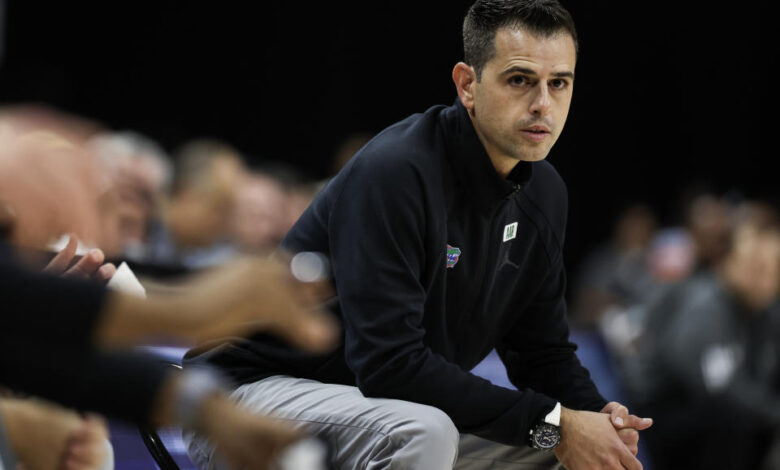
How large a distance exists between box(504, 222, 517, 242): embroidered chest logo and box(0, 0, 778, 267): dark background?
4564 mm

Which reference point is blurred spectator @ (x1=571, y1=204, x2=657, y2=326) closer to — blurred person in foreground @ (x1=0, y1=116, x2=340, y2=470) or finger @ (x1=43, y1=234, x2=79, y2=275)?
finger @ (x1=43, y1=234, x2=79, y2=275)

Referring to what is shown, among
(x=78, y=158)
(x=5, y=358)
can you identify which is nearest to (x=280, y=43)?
(x=78, y=158)

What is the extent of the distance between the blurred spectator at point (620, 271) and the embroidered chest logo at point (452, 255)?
5.32 meters

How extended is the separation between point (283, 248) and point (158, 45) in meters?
5.87

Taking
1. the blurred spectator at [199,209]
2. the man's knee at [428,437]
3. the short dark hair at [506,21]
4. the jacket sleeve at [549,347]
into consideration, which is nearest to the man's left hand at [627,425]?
the jacket sleeve at [549,347]

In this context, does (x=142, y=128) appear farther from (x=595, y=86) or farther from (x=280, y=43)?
(x=595, y=86)

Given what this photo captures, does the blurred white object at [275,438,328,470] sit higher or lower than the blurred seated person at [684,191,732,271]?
higher

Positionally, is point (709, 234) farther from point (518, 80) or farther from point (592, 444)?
point (592, 444)

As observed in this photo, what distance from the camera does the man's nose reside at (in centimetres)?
241

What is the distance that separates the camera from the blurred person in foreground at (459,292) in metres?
2.20

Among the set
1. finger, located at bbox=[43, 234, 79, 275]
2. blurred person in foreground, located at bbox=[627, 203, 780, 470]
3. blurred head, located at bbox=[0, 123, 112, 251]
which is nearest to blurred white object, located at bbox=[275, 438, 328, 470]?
blurred head, located at bbox=[0, 123, 112, 251]

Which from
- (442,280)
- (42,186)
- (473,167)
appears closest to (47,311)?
(42,186)

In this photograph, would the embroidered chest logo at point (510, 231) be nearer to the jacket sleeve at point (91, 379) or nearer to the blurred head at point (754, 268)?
the jacket sleeve at point (91, 379)

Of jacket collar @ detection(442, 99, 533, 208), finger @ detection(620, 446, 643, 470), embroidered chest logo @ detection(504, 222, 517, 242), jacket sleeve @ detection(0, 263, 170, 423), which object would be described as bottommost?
finger @ detection(620, 446, 643, 470)
